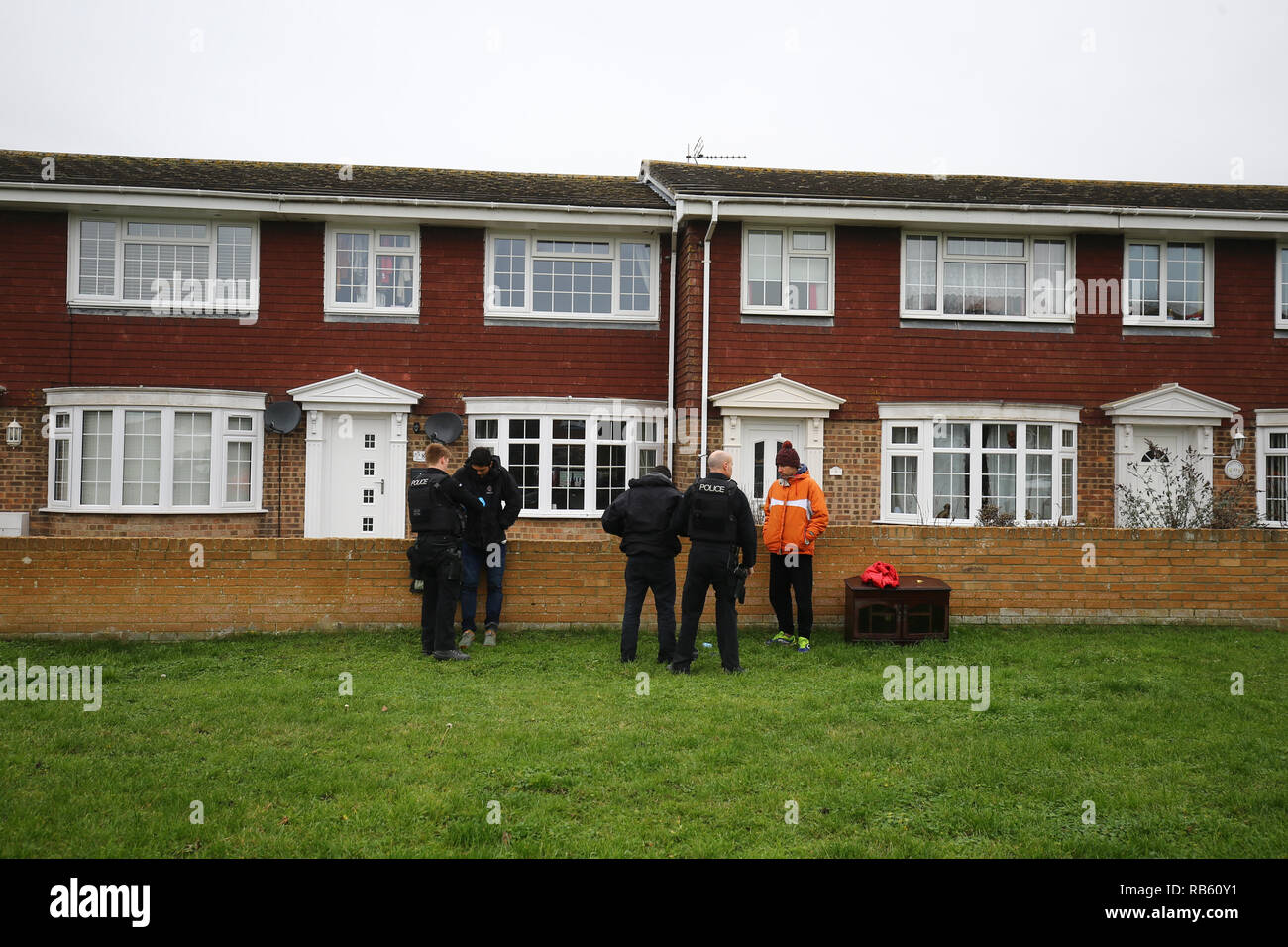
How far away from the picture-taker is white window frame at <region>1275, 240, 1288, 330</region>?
14.5m

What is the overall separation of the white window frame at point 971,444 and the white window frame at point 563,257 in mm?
4404

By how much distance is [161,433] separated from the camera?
13.7m

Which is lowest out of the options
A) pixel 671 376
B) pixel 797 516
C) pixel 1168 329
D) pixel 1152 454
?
pixel 797 516

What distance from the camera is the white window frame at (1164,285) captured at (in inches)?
567

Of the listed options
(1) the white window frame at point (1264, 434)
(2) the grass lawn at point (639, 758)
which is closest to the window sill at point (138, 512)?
(2) the grass lawn at point (639, 758)

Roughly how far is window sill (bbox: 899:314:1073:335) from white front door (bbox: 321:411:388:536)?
29.3ft

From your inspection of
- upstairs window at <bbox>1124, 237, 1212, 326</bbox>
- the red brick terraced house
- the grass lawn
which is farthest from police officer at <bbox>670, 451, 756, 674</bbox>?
upstairs window at <bbox>1124, 237, 1212, 326</bbox>

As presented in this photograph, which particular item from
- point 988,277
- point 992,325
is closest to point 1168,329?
point 992,325

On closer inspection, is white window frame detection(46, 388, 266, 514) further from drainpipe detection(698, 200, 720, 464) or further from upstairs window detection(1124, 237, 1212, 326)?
upstairs window detection(1124, 237, 1212, 326)

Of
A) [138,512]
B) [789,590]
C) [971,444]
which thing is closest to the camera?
[789,590]

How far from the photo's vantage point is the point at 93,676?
6.92 meters

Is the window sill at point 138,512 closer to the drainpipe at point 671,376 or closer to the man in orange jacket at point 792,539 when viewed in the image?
the drainpipe at point 671,376

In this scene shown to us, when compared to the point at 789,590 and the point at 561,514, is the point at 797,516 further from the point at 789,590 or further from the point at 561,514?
the point at 561,514

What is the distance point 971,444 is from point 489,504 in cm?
889
